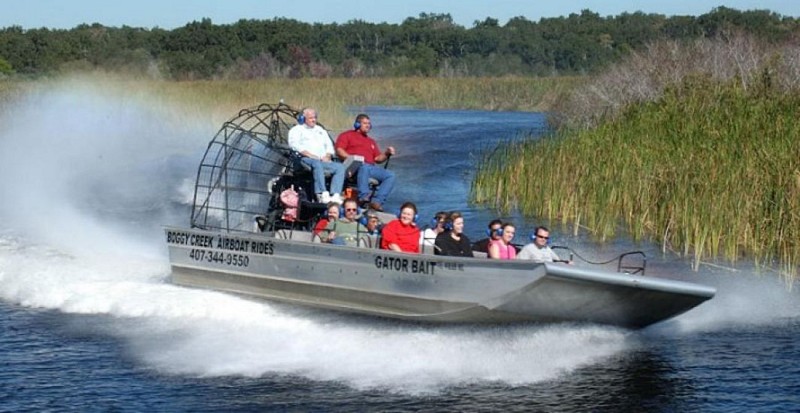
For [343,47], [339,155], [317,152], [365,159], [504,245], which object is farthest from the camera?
[343,47]

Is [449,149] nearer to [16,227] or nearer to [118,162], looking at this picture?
[118,162]

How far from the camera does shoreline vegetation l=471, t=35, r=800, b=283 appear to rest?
20.5 metres

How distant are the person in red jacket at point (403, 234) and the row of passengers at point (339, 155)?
2317 mm

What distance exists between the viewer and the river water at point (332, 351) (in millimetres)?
13906

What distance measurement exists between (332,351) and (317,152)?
157 inches

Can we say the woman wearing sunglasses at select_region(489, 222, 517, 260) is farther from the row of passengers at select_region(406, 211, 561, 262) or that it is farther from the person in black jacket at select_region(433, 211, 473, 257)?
the person in black jacket at select_region(433, 211, 473, 257)

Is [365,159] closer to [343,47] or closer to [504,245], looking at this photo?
[504,245]

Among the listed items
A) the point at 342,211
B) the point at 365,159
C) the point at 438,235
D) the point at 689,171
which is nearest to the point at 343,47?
the point at 689,171

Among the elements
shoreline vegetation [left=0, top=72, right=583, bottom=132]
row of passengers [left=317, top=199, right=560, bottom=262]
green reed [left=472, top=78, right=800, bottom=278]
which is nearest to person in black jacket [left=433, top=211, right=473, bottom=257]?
row of passengers [left=317, top=199, right=560, bottom=262]

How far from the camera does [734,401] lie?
13742 millimetres

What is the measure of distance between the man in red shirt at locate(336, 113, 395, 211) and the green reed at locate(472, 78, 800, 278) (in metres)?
4.84

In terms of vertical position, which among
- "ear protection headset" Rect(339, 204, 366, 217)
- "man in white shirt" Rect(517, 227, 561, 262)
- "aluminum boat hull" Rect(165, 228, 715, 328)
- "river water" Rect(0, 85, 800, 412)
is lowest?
"river water" Rect(0, 85, 800, 412)

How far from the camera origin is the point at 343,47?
9869 centimetres

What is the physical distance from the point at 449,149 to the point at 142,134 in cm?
923
